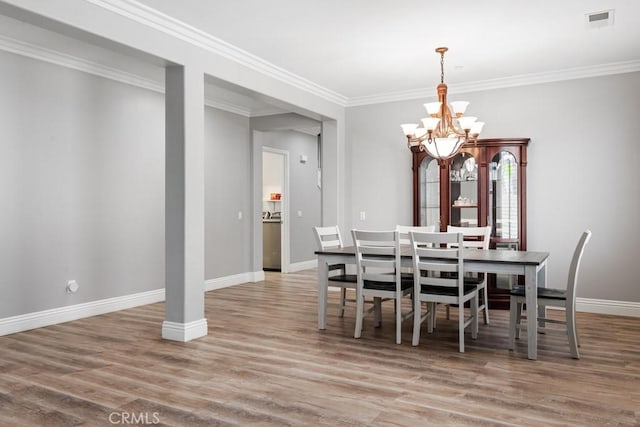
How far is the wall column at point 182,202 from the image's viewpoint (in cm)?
412

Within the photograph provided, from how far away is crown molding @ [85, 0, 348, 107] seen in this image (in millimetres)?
3557

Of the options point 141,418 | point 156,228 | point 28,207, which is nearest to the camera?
point 141,418

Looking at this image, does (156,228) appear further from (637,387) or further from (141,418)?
(637,387)

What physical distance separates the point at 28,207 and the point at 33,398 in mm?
2206

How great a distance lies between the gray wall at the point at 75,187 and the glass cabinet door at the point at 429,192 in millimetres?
3069

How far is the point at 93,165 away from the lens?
5.14m

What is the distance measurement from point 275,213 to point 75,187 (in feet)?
15.4

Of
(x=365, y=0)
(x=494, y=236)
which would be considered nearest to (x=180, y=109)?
(x=365, y=0)

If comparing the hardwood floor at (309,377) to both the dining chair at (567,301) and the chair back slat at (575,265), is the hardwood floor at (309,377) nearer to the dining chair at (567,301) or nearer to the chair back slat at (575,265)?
the dining chair at (567,301)

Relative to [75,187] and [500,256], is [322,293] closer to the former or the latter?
[500,256]

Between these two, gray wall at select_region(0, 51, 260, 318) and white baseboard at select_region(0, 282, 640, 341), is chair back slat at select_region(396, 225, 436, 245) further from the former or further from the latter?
gray wall at select_region(0, 51, 260, 318)

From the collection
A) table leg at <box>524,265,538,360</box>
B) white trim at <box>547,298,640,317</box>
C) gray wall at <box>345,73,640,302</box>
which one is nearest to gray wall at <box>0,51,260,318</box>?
gray wall at <box>345,73,640,302</box>

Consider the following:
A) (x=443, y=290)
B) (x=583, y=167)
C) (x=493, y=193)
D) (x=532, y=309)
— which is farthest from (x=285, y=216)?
(x=532, y=309)

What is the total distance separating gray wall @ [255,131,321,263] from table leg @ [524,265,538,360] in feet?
17.5
